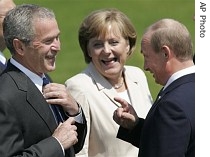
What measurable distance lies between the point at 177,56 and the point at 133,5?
42.7 feet

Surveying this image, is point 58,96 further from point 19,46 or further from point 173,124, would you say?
point 173,124

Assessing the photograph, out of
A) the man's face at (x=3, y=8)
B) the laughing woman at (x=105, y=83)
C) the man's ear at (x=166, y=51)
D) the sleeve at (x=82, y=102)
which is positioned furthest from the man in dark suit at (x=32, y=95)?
the man's face at (x=3, y=8)

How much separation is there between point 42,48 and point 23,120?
0.56 m

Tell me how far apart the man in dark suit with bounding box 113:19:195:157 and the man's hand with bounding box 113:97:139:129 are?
0.48 m

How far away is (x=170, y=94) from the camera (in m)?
6.16

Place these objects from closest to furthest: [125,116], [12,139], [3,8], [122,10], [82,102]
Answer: [12,139] < [125,116] < [82,102] < [3,8] < [122,10]

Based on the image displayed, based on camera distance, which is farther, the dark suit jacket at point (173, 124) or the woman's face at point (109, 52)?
the woman's face at point (109, 52)

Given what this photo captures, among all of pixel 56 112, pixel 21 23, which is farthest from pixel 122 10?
pixel 21 23

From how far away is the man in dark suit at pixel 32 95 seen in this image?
5.91m

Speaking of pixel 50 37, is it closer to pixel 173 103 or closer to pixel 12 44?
pixel 12 44

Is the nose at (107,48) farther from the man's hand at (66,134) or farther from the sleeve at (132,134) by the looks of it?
the man's hand at (66,134)

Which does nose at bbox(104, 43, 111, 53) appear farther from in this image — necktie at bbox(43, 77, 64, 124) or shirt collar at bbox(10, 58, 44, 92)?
shirt collar at bbox(10, 58, 44, 92)

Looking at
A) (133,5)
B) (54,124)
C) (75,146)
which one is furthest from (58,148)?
(133,5)

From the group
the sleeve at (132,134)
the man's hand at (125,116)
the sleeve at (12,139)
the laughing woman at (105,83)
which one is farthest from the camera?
the laughing woman at (105,83)
